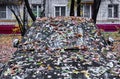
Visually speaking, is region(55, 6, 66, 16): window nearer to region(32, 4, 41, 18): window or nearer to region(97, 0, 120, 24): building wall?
region(32, 4, 41, 18): window

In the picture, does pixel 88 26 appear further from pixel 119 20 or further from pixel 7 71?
pixel 119 20

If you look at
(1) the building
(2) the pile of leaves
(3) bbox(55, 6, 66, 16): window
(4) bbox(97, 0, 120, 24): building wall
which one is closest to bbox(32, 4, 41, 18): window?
(1) the building

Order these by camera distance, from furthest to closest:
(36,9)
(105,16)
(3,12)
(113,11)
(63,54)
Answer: (113,11) < (3,12) < (105,16) < (36,9) < (63,54)

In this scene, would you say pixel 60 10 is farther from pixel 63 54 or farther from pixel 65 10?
pixel 63 54

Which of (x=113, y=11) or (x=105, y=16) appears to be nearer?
(x=105, y=16)

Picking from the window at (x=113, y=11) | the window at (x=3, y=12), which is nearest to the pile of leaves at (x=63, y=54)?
the window at (x=3, y=12)

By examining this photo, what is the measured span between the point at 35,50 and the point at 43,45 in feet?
0.80

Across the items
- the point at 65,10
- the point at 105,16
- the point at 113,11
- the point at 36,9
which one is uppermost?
the point at 36,9

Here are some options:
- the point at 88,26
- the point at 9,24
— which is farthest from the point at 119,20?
the point at 88,26

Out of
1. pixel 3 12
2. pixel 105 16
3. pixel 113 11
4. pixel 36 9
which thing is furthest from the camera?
pixel 113 11

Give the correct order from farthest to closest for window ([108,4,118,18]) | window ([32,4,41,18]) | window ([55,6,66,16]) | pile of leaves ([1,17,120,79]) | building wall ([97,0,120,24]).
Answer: window ([108,4,118,18]), window ([55,6,66,16]), building wall ([97,0,120,24]), window ([32,4,41,18]), pile of leaves ([1,17,120,79])

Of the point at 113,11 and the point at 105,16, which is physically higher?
the point at 113,11

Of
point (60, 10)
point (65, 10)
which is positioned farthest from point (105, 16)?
point (60, 10)

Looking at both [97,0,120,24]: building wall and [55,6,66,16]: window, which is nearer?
[97,0,120,24]: building wall
